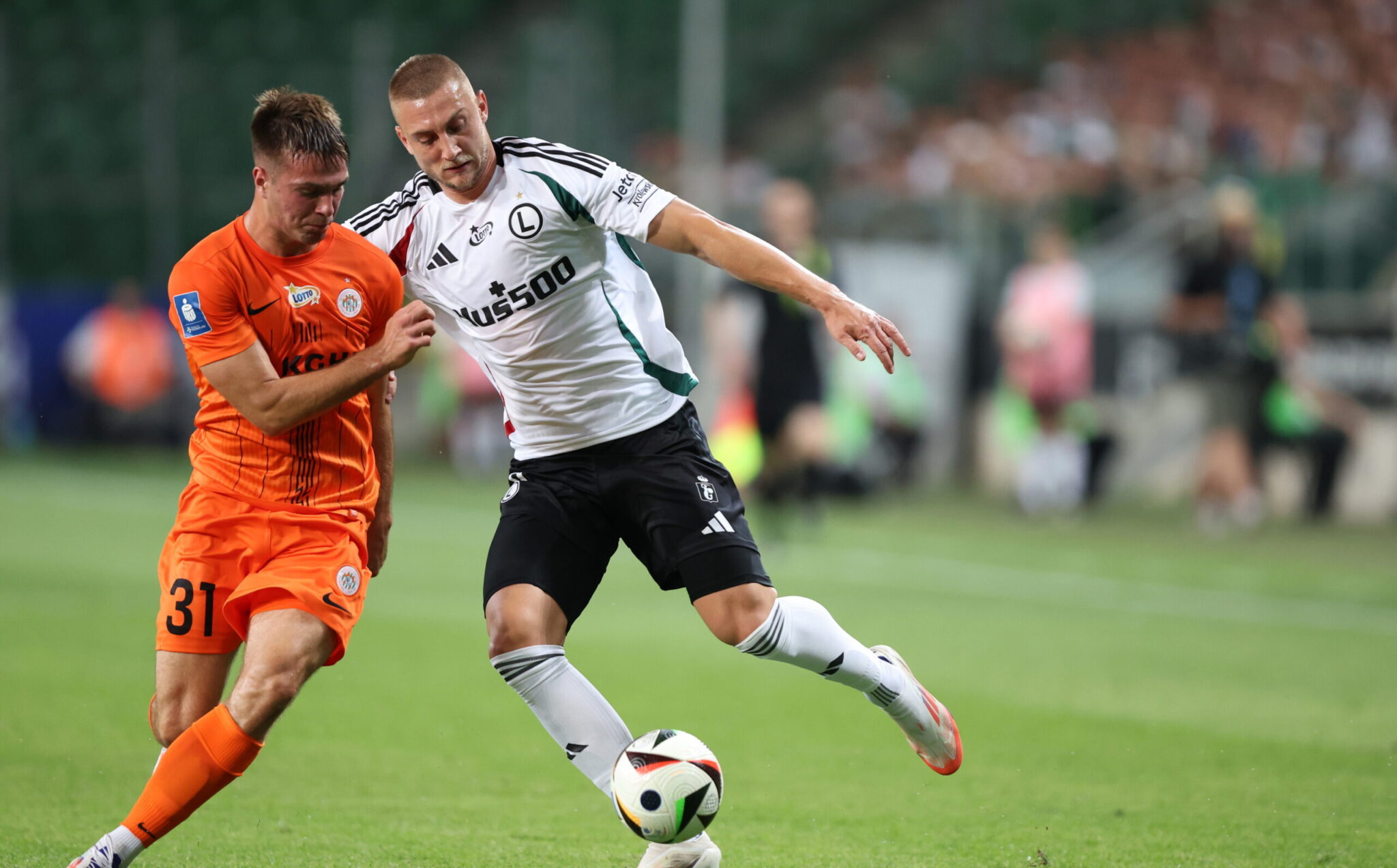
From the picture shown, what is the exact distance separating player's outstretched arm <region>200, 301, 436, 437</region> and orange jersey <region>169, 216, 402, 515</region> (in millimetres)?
47

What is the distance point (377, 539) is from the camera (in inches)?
198

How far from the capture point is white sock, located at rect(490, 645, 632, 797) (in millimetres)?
4637

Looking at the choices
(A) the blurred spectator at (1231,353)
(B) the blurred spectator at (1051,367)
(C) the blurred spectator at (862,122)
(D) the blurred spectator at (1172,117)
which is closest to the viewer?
(A) the blurred spectator at (1231,353)

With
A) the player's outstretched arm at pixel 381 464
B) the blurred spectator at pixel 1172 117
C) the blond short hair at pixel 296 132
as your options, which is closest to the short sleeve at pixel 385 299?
the player's outstretched arm at pixel 381 464

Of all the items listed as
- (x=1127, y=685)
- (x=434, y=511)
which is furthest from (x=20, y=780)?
(x=434, y=511)

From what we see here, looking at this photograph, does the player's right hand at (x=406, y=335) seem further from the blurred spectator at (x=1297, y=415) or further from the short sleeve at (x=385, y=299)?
the blurred spectator at (x=1297, y=415)

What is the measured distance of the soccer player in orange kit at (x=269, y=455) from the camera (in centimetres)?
Answer: 430

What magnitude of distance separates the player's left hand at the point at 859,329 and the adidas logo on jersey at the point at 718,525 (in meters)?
0.71

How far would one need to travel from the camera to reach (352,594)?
459 centimetres

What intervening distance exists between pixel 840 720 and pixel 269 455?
3.21 metres

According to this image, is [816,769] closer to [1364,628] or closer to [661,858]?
[661,858]

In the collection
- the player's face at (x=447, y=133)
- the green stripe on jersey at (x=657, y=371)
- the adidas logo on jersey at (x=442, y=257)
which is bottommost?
the green stripe on jersey at (x=657, y=371)

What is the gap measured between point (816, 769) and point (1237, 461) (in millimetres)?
8958

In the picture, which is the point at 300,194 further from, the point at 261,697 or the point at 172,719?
the point at 172,719
